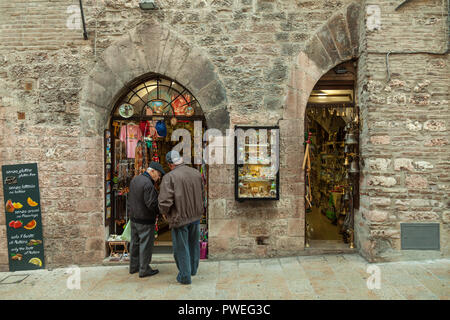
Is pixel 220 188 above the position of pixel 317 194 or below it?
A: above

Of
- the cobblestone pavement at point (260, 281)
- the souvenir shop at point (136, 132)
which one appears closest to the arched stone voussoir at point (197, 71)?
the souvenir shop at point (136, 132)

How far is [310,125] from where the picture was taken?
5.61m

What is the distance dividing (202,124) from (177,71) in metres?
0.96

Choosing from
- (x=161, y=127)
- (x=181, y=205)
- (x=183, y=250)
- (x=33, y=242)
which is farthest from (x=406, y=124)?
(x=33, y=242)

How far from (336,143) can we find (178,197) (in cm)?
356

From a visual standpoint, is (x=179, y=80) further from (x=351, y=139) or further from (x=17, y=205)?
(x=17, y=205)

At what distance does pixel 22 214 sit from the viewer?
4668 mm

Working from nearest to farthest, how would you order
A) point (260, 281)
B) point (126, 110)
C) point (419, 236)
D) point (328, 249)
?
1. point (260, 281)
2. point (419, 236)
3. point (328, 249)
4. point (126, 110)

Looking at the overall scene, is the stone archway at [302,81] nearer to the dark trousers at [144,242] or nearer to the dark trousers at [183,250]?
the dark trousers at [183,250]

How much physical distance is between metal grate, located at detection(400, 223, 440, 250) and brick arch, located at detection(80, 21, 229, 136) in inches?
125

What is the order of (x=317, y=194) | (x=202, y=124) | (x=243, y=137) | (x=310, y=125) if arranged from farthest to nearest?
(x=317, y=194)
(x=310, y=125)
(x=202, y=124)
(x=243, y=137)

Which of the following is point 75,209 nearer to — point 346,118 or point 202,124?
point 202,124

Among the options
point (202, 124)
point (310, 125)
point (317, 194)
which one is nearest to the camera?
A: point (202, 124)

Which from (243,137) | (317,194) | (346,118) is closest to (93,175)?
(243,137)
